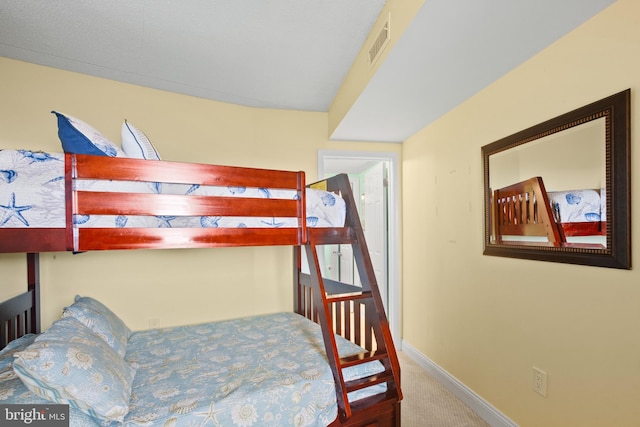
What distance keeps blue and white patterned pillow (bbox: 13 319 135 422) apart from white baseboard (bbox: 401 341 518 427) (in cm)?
214

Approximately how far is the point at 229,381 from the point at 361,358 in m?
0.66

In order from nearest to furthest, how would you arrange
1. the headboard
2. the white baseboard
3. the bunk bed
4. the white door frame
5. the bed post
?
the bunk bed → the headboard → the white baseboard → the bed post → the white door frame

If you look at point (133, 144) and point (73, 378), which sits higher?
point (133, 144)

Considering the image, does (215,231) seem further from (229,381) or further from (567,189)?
(567,189)

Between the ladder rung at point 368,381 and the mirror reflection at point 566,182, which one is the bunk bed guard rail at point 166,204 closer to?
the ladder rung at point 368,381

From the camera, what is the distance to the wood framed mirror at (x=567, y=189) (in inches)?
51.6

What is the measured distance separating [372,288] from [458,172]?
1.33 m

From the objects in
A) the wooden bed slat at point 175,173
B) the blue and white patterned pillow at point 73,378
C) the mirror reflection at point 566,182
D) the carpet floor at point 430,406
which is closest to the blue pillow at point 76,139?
the wooden bed slat at point 175,173

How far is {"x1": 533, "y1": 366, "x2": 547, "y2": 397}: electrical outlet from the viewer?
1.67m

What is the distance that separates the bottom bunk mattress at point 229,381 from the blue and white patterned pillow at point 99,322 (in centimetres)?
10

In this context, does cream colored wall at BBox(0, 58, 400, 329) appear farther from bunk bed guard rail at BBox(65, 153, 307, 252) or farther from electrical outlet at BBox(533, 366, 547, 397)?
electrical outlet at BBox(533, 366, 547, 397)

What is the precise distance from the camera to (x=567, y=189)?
1540 millimetres

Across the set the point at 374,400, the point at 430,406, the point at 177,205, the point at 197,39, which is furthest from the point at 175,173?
the point at 430,406

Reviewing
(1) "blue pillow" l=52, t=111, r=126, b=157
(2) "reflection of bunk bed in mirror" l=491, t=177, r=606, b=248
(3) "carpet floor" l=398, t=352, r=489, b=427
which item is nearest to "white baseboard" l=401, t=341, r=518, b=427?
(3) "carpet floor" l=398, t=352, r=489, b=427
